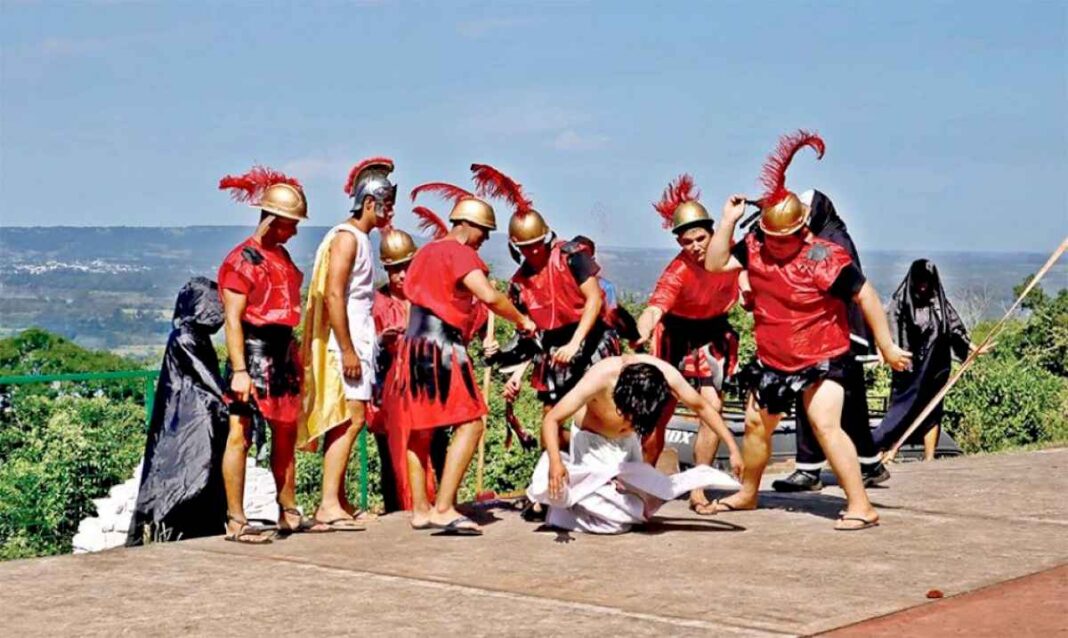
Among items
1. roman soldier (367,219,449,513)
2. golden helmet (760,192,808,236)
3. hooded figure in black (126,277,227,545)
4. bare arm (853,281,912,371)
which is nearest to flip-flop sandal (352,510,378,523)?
roman soldier (367,219,449,513)

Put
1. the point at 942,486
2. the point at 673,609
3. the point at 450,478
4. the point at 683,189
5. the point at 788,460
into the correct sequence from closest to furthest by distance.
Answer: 1. the point at 673,609
2. the point at 450,478
3. the point at 683,189
4. the point at 942,486
5. the point at 788,460

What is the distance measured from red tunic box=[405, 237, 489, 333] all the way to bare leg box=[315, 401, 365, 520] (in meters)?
0.80

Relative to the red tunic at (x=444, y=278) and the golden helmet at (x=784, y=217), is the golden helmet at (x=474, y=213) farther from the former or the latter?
the golden helmet at (x=784, y=217)

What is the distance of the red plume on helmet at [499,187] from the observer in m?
10.8

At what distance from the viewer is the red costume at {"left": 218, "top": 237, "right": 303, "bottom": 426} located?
10055 mm

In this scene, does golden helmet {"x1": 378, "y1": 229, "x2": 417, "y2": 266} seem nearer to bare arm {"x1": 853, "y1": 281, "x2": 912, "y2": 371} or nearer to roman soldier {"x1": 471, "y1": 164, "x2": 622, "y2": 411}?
roman soldier {"x1": 471, "y1": 164, "x2": 622, "y2": 411}

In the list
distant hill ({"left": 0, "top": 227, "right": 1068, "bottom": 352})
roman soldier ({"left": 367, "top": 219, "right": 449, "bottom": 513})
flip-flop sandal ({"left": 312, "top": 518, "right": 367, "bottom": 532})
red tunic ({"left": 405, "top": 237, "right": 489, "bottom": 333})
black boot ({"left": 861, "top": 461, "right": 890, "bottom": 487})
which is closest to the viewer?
red tunic ({"left": 405, "top": 237, "right": 489, "bottom": 333})

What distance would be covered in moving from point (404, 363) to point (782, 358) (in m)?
2.05

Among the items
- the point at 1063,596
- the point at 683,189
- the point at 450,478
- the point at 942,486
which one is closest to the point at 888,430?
the point at 942,486

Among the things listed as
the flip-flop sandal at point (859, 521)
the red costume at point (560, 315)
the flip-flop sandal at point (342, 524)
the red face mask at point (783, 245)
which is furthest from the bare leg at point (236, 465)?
the flip-flop sandal at point (859, 521)

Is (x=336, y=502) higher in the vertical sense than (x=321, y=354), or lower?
lower

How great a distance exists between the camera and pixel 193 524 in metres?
11.0

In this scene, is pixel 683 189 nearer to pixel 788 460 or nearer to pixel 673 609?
pixel 673 609

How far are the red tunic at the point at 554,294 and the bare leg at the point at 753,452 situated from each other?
1128mm
